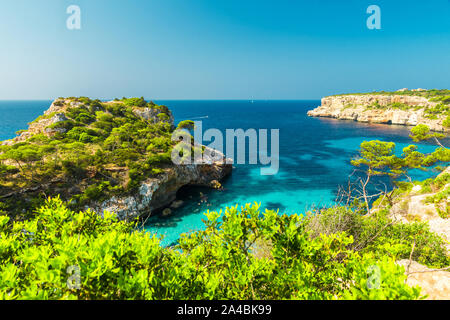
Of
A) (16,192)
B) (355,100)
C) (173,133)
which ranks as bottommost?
(16,192)

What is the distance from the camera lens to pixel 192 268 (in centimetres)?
400

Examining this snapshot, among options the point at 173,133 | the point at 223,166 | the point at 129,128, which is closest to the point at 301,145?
the point at 223,166

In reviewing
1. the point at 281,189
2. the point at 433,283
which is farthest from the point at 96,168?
the point at 433,283

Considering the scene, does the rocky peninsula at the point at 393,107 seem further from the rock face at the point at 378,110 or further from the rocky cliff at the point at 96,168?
the rocky cliff at the point at 96,168

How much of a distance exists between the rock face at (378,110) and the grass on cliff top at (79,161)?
70.8 meters

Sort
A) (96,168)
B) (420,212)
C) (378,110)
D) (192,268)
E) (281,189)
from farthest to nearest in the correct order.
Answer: (378,110), (281,189), (96,168), (420,212), (192,268)

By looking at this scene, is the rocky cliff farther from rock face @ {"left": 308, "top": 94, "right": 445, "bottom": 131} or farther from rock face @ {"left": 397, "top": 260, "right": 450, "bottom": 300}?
rock face @ {"left": 308, "top": 94, "right": 445, "bottom": 131}

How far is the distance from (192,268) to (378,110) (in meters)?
97.3

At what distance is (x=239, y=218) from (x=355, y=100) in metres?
110

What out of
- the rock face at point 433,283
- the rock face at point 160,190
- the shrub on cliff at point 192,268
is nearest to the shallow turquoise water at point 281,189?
the rock face at point 160,190

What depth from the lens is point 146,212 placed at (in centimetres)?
1811

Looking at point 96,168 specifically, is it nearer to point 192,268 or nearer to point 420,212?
point 192,268

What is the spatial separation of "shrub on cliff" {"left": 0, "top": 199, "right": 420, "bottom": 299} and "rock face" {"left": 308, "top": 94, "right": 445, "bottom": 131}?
72.8 meters
